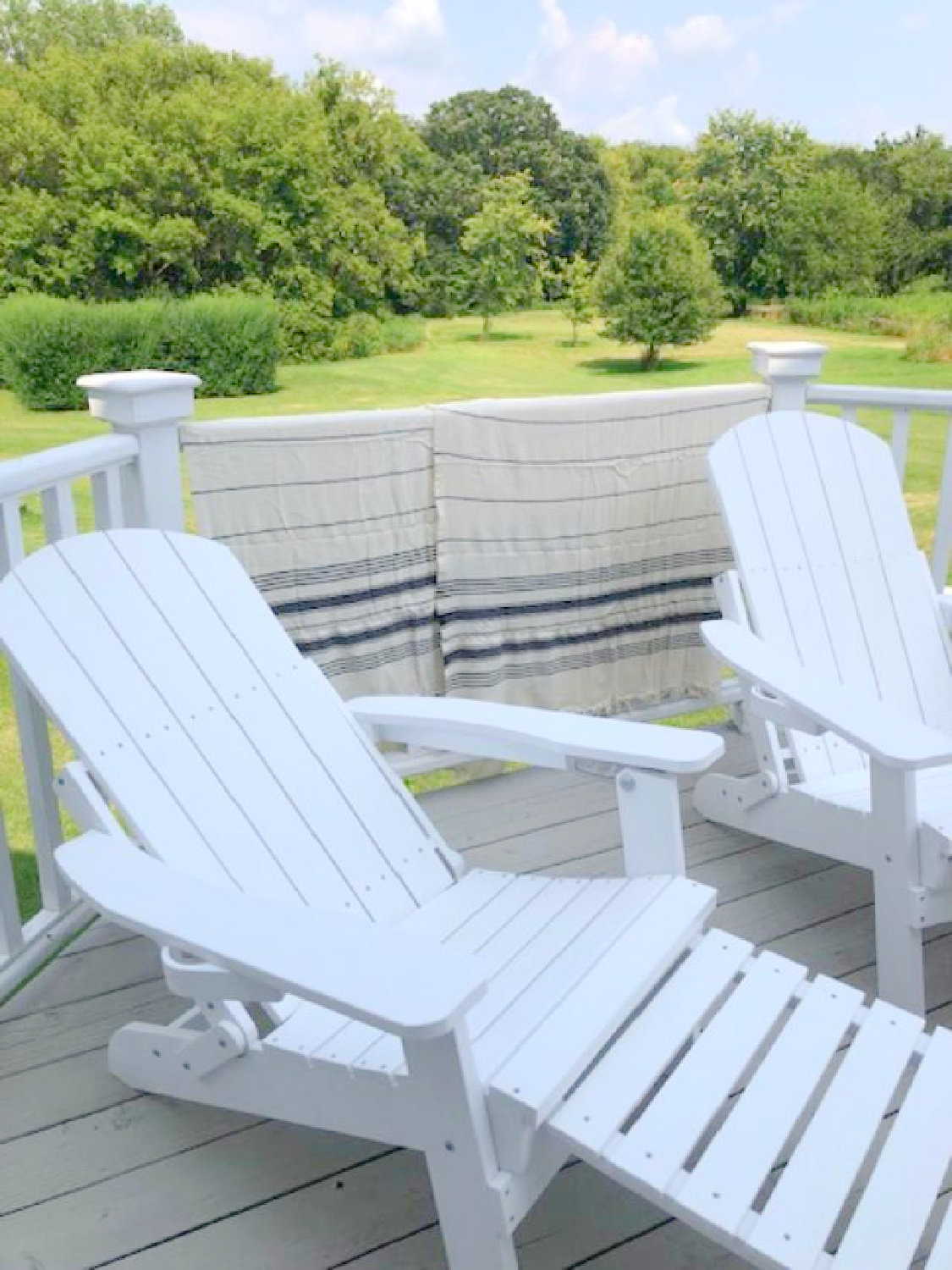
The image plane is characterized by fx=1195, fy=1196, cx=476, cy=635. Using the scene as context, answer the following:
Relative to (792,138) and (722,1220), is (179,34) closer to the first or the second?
(792,138)

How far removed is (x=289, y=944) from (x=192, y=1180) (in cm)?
62

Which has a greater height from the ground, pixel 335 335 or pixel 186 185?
pixel 186 185

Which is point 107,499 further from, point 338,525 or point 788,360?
point 788,360

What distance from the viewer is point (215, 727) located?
75.9 inches

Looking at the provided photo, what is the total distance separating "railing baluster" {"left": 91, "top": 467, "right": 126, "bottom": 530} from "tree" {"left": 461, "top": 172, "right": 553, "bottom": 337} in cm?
2091

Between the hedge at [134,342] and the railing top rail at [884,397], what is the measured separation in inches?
620

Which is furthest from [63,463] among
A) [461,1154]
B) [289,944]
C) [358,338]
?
[358,338]

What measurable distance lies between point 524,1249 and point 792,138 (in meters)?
24.1

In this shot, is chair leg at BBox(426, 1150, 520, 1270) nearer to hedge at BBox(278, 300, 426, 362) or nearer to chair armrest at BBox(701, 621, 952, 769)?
chair armrest at BBox(701, 621, 952, 769)

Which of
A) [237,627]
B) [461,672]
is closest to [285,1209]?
[237,627]

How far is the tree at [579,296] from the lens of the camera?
22.1 m

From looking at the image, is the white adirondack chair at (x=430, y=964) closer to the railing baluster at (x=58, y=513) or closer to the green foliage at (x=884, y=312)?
the railing baluster at (x=58, y=513)

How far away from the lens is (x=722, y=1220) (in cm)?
121

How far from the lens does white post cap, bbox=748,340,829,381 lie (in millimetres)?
3016
